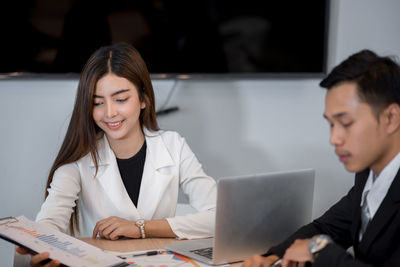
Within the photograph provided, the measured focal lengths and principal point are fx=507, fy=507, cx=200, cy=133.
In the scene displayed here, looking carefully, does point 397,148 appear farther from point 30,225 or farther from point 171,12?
point 171,12

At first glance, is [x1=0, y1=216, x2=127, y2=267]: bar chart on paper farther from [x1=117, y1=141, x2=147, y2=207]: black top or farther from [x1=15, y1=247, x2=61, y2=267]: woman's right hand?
[x1=117, y1=141, x2=147, y2=207]: black top

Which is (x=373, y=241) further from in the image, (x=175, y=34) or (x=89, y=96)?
(x=175, y=34)

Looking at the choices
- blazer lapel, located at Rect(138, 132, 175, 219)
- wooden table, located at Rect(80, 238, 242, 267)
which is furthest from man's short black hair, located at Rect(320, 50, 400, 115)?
blazer lapel, located at Rect(138, 132, 175, 219)

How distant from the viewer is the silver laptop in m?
1.39

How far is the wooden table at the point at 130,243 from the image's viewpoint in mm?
1602

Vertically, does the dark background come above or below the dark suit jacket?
above

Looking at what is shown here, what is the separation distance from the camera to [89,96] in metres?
1.86

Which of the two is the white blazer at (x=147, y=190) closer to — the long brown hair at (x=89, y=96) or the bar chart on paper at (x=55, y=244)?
the long brown hair at (x=89, y=96)

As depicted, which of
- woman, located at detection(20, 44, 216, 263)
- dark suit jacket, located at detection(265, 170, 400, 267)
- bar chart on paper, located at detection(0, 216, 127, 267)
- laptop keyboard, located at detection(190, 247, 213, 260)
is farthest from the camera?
woman, located at detection(20, 44, 216, 263)

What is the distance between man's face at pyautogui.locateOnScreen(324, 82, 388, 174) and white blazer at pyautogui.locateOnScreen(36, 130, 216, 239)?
2.23ft

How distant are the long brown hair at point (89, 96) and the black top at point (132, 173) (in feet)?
0.41

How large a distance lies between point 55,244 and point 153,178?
62 centimetres

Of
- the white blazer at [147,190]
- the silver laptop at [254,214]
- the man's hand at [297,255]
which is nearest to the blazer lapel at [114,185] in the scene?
the white blazer at [147,190]

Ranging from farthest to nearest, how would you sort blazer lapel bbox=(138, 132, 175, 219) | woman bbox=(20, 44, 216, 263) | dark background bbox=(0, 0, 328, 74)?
1. dark background bbox=(0, 0, 328, 74)
2. blazer lapel bbox=(138, 132, 175, 219)
3. woman bbox=(20, 44, 216, 263)
